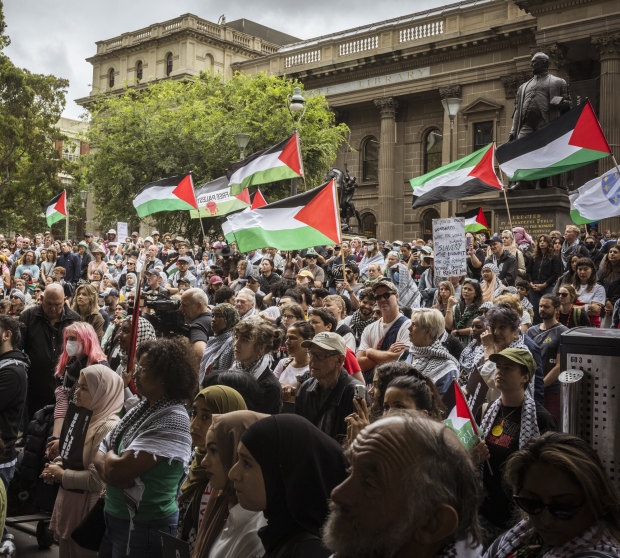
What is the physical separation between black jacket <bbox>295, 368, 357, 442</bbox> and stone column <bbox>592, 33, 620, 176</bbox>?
27403 mm

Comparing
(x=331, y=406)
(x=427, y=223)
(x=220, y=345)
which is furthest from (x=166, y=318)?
(x=427, y=223)

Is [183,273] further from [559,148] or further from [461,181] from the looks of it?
[559,148]

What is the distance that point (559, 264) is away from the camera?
39.4 ft

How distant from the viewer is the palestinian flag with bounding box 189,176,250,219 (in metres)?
14.8

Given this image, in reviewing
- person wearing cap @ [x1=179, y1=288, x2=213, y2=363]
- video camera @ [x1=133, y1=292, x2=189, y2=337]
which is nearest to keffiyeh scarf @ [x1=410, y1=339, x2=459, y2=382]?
person wearing cap @ [x1=179, y1=288, x2=213, y2=363]

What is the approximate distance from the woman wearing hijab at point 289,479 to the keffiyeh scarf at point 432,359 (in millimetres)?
2899

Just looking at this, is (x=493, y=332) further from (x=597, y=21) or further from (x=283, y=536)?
(x=597, y=21)

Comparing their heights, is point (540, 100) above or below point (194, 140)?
below

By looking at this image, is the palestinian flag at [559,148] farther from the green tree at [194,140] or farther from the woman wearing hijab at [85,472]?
the green tree at [194,140]

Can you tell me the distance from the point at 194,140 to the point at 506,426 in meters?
31.5

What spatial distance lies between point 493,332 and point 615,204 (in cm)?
635

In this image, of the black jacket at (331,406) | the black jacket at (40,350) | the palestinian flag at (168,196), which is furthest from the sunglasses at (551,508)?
the palestinian flag at (168,196)

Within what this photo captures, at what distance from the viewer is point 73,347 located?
5.90 meters

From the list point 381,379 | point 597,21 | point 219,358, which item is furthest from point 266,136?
point 381,379
